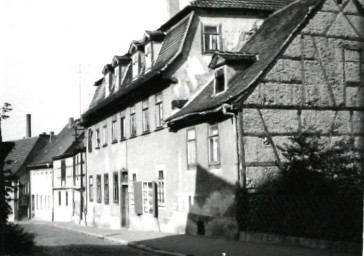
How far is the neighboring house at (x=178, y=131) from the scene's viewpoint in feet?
68.3

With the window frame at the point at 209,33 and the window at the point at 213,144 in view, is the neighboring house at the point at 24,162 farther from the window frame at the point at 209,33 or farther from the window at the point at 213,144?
the window at the point at 213,144

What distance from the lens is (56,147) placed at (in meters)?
60.8

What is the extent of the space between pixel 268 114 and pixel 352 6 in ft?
17.5

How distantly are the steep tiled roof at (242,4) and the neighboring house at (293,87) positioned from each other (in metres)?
2.98

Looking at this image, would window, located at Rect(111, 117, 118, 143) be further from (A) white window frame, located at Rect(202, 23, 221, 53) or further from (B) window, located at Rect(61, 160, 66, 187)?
(B) window, located at Rect(61, 160, 66, 187)

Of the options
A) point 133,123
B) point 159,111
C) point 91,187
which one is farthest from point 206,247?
point 91,187

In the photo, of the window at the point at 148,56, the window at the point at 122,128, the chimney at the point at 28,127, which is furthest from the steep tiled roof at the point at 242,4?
the chimney at the point at 28,127

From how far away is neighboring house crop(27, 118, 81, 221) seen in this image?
189ft

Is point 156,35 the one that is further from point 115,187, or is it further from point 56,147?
point 56,147

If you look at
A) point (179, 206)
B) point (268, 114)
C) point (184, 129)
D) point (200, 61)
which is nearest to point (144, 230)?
point (179, 206)

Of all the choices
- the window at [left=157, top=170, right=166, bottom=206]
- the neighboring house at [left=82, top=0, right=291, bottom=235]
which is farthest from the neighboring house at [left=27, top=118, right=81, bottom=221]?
the window at [left=157, top=170, right=166, bottom=206]

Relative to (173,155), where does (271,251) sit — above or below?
below

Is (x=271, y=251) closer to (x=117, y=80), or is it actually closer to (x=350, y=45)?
(x=350, y=45)

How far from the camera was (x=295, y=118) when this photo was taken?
19.9 m
